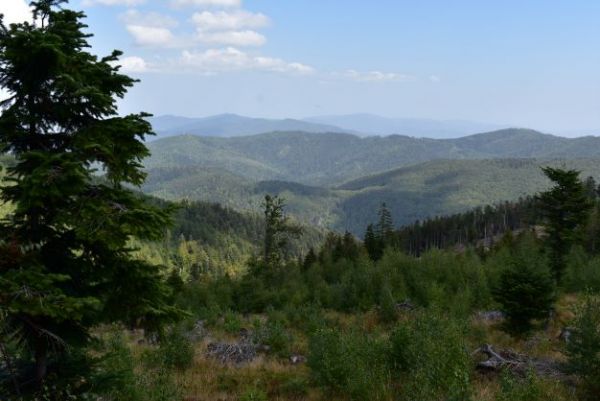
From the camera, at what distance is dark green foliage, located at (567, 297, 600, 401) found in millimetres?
11178

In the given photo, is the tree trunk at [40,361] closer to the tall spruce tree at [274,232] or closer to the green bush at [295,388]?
the green bush at [295,388]

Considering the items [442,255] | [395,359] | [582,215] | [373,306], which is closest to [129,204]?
[395,359]

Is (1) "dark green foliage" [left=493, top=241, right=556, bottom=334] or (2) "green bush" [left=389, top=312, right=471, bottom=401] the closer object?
(2) "green bush" [left=389, top=312, right=471, bottom=401]

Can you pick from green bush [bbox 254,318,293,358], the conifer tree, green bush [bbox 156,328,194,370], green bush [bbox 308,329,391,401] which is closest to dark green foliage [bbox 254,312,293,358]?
green bush [bbox 254,318,293,358]

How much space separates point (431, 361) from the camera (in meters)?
9.83

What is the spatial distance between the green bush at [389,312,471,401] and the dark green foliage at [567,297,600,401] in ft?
9.07

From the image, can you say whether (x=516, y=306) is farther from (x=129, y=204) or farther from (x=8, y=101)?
(x=8, y=101)

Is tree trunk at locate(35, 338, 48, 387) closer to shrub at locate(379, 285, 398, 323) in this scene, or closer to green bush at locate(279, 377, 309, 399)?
green bush at locate(279, 377, 309, 399)

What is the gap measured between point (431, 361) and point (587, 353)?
16.0 ft

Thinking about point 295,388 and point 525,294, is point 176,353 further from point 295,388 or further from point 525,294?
point 525,294

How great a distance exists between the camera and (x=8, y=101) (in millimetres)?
8266

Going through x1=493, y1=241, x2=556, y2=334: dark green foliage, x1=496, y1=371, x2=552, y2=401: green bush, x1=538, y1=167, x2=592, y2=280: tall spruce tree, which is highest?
x1=538, y1=167, x2=592, y2=280: tall spruce tree

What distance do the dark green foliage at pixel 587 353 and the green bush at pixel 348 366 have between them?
16.2ft

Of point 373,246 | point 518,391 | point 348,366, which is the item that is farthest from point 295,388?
point 373,246
